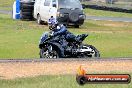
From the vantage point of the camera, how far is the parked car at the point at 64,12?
27406 millimetres

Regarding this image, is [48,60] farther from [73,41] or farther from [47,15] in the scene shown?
[47,15]

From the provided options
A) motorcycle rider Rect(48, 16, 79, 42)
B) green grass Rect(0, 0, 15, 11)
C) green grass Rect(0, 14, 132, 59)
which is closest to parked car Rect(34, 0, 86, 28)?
green grass Rect(0, 14, 132, 59)

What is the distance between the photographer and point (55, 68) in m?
11.8

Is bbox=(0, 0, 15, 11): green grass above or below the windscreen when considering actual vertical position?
below

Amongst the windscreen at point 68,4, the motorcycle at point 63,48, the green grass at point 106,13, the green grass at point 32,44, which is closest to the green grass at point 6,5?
the green grass at point 106,13

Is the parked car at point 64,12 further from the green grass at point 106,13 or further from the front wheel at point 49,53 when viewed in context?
the green grass at point 106,13

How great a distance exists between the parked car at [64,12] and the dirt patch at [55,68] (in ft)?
46.7

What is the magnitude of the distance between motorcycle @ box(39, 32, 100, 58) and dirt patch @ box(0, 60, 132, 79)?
30.2 inches

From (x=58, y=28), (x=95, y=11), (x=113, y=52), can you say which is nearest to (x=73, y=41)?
(x=58, y=28)

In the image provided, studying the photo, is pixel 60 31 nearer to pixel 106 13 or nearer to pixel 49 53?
pixel 49 53

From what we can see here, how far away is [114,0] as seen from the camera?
56.1 m

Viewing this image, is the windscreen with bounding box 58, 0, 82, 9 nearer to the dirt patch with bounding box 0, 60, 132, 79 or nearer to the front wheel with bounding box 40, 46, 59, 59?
the front wheel with bounding box 40, 46, 59, 59

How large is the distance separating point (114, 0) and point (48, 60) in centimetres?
4414

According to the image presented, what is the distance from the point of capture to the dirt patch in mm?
10945
